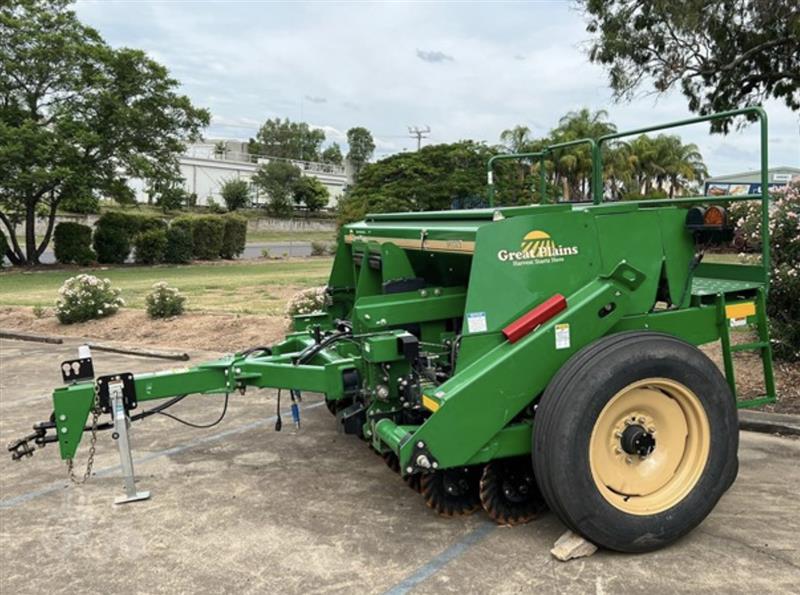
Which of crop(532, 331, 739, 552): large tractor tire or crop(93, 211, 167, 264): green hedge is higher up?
crop(93, 211, 167, 264): green hedge

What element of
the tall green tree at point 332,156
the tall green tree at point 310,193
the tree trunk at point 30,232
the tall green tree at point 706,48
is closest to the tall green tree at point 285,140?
the tall green tree at point 332,156

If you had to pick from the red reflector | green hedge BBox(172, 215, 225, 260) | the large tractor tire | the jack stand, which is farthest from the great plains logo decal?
green hedge BBox(172, 215, 225, 260)

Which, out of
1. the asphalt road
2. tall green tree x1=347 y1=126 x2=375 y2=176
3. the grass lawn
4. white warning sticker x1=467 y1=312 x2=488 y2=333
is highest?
tall green tree x1=347 y1=126 x2=375 y2=176

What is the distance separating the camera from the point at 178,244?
28.3 meters

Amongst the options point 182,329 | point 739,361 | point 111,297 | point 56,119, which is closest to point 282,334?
point 182,329

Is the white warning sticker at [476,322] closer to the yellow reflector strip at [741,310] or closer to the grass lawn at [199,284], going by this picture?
the yellow reflector strip at [741,310]

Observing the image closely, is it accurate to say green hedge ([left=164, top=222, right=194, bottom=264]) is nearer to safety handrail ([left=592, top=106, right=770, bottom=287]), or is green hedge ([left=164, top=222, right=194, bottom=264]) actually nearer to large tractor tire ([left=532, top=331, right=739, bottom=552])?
safety handrail ([left=592, top=106, right=770, bottom=287])

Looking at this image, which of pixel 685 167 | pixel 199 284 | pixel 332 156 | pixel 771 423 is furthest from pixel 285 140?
pixel 771 423

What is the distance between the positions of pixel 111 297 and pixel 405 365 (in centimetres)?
900

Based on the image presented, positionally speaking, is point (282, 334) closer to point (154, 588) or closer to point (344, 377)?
point (344, 377)

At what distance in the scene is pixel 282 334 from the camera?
9477mm

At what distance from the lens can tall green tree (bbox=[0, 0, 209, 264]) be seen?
2330 centimetres

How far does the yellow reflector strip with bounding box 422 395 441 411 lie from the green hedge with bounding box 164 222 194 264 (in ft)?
86.3

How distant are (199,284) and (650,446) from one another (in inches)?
639
